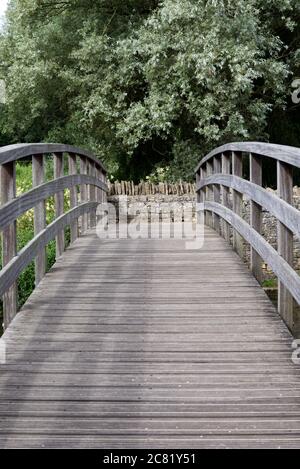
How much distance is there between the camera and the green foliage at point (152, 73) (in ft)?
50.5

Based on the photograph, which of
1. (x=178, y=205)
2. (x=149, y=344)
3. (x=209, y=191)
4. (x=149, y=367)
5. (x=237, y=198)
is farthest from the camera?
(x=178, y=205)

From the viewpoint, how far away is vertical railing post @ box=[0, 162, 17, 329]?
453 centimetres

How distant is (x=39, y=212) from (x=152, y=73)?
427 inches

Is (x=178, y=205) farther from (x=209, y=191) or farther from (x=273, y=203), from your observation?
(x=273, y=203)

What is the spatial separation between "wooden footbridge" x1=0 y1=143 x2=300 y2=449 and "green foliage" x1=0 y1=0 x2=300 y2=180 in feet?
29.9

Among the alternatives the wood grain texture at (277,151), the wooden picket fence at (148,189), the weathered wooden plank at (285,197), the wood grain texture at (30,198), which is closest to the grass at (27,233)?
the wooden picket fence at (148,189)

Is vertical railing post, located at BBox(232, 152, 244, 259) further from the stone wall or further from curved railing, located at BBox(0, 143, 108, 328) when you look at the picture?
the stone wall

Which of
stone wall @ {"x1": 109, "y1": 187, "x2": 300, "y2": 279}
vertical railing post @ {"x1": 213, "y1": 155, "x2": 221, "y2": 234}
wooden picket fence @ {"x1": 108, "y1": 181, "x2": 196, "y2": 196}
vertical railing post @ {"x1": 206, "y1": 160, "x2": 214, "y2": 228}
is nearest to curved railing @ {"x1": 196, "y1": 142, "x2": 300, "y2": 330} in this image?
vertical railing post @ {"x1": 213, "y1": 155, "x2": 221, "y2": 234}

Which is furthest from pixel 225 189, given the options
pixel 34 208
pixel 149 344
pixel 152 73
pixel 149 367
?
pixel 152 73

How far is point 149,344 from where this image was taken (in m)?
4.34

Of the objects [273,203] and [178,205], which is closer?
[273,203]

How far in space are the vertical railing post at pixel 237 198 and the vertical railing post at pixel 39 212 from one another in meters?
2.01
